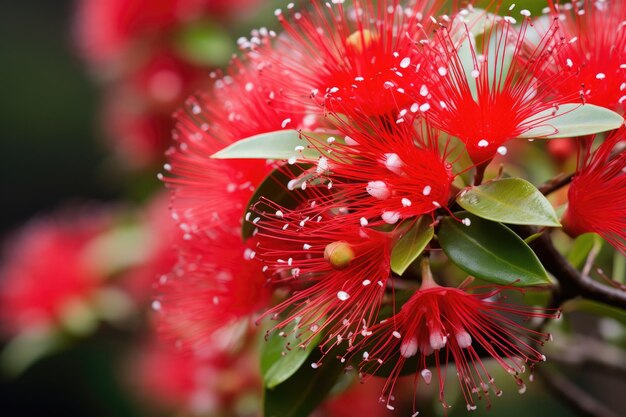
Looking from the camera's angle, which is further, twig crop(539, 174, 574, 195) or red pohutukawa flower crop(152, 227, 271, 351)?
red pohutukawa flower crop(152, 227, 271, 351)

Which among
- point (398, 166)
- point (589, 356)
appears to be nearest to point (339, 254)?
point (398, 166)

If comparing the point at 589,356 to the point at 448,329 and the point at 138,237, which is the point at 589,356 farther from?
the point at 138,237

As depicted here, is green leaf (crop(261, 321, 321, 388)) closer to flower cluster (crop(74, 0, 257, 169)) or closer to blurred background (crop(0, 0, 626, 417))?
blurred background (crop(0, 0, 626, 417))

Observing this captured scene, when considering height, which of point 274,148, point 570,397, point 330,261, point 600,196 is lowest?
point 570,397

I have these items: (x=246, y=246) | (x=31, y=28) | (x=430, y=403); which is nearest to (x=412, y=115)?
(x=246, y=246)

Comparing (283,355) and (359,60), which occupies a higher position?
(359,60)

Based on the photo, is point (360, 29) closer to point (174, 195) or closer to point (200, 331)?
point (174, 195)

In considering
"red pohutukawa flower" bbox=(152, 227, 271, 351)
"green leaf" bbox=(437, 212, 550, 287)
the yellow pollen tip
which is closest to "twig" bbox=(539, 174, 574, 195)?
"green leaf" bbox=(437, 212, 550, 287)
